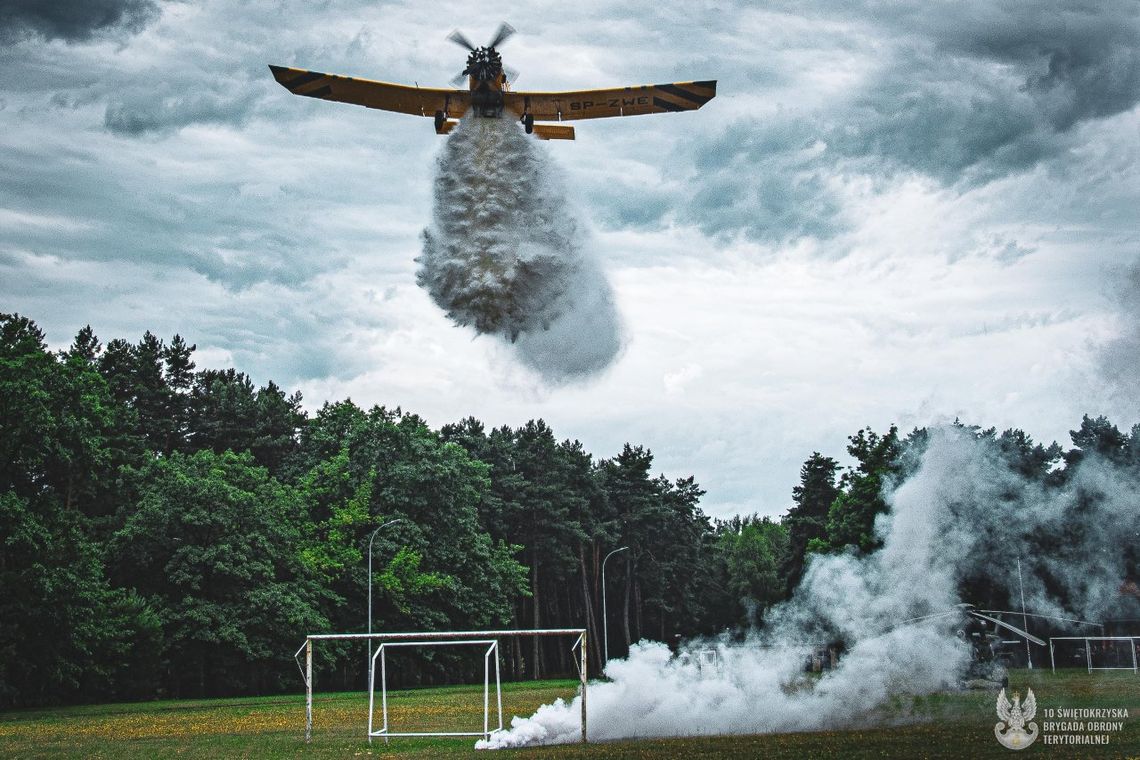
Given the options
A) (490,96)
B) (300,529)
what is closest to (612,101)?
(490,96)

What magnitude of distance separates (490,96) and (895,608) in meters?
20.6

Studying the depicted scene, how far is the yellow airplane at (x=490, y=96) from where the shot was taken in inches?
1389

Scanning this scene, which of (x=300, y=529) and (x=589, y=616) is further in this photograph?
(x=589, y=616)

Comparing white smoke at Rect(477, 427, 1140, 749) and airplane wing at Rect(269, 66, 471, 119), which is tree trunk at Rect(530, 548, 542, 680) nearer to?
white smoke at Rect(477, 427, 1140, 749)

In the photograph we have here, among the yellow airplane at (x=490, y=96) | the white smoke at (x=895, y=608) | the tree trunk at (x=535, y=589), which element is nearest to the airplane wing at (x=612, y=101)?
the yellow airplane at (x=490, y=96)

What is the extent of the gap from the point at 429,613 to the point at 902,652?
5000 centimetres

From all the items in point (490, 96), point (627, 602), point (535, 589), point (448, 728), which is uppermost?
point (490, 96)

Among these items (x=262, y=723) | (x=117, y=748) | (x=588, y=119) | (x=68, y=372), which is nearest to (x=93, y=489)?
(x=68, y=372)

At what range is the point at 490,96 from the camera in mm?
35438

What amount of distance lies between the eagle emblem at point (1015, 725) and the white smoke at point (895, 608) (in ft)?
→ 9.07

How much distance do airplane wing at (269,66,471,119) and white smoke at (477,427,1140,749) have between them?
1781 cm

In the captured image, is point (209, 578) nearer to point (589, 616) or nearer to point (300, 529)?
point (300, 529)

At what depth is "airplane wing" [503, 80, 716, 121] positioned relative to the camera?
35969 millimetres

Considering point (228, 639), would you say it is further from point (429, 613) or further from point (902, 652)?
point (902, 652)
